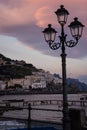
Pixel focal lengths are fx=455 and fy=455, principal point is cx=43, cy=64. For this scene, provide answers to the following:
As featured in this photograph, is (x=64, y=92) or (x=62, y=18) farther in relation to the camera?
(x=62, y=18)

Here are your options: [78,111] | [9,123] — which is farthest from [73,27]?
[9,123]

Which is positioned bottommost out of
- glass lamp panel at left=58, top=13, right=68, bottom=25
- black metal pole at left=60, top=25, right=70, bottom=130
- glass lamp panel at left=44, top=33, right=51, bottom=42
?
black metal pole at left=60, top=25, right=70, bottom=130

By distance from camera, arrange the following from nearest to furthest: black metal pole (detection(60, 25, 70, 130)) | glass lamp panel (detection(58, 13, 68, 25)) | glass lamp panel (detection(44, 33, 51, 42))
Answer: black metal pole (detection(60, 25, 70, 130)), glass lamp panel (detection(58, 13, 68, 25)), glass lamp panel (detection(44, 33, 51, 42))

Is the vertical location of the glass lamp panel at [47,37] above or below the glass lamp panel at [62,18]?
below

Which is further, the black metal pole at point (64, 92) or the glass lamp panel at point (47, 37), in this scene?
the glass lamp panel at point (47, 37)

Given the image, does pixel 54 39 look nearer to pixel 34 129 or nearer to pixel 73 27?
pixel 73 27

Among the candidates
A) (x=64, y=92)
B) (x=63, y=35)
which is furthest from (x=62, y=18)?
(x=64, y=92)

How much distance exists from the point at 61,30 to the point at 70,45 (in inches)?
23.4

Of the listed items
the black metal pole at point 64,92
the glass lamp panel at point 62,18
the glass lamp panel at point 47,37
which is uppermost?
the glass lamp panel at point 62,18

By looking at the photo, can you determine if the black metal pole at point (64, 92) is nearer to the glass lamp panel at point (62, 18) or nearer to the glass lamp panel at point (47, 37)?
the glass lamp panel at point (62, 18)


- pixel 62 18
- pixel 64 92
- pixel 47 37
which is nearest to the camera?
pixel 64 92

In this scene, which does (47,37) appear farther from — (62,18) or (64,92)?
(64,92)

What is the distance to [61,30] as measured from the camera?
15.3 meters

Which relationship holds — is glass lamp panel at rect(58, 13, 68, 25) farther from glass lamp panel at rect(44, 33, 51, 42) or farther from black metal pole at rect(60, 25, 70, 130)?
glass lamp panel at rect(44, 33, 51, 42)
